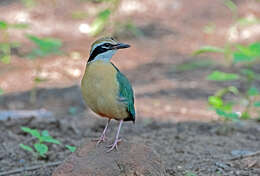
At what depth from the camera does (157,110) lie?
7516mm

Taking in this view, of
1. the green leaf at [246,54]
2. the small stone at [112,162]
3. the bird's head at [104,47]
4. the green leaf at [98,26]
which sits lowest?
the green leaf at [98,26]

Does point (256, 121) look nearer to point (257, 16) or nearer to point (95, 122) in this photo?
point (95, 122)

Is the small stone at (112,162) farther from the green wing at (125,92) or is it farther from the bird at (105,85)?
the green wing at (125,92)

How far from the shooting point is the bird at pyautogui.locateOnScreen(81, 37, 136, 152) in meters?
3.95

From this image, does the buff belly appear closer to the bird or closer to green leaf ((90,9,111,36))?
the bird

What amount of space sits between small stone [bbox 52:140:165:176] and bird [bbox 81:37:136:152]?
0.31ft

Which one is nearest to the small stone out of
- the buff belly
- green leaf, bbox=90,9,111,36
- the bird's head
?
the buff belly

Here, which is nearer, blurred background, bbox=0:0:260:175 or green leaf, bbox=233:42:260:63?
green leaf, bbox=233:42:260:63

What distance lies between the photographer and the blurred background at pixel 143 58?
22.8 ft

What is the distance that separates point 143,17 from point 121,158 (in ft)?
27.9

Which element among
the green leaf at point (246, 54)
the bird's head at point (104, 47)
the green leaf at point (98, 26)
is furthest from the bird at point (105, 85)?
the green leaf at point (98, 26)

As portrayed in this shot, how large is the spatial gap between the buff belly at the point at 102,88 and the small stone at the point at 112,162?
341 mm

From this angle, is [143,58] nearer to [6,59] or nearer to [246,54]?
[6,59]

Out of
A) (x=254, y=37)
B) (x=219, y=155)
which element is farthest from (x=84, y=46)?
(x=219, y=155)
